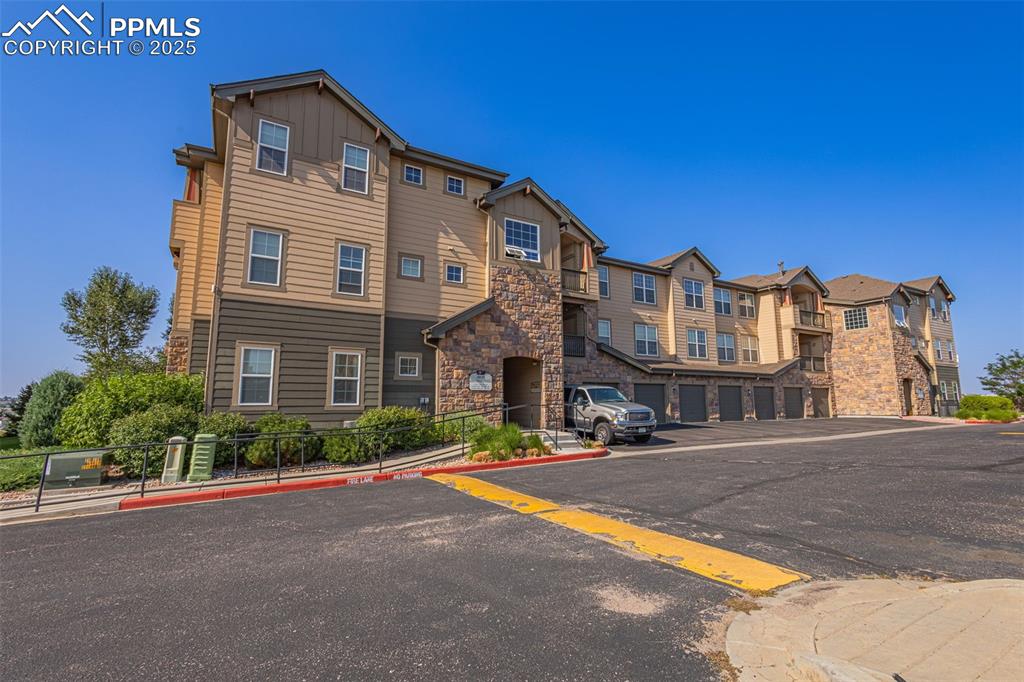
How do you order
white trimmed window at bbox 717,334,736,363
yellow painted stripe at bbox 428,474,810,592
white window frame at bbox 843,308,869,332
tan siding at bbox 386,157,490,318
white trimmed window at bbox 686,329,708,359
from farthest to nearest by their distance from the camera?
white window frame at bbox 843,308,869,332, white trimmed window at bbox 717,334,736,363, white trimmed window at bbox 686,329,708,359, tan siding at bbox 386,157,490,318, yellow painted stripe at bbox 428,474,810,592

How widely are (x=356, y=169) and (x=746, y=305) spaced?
26.9m

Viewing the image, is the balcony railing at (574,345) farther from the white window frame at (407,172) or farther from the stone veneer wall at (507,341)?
the white window frame at (407,172)

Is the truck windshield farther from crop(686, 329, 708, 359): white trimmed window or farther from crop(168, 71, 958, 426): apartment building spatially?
crop(686, 329, 708, 359): white trimmed window

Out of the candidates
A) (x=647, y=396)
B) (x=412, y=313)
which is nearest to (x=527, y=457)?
(x=412, y=313)

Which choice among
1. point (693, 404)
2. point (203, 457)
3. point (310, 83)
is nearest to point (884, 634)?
point (203, 457)

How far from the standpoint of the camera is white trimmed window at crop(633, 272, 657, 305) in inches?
1072

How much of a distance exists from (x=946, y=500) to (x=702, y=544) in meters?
4.81

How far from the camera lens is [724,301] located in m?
31.1

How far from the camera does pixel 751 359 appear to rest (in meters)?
31.5

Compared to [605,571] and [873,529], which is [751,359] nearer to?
[873,529]

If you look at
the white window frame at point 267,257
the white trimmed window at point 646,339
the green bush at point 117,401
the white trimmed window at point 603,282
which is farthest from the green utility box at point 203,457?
the white trimmed window at point 646,339

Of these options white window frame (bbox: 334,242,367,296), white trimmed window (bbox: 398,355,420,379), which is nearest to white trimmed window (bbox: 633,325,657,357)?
white trimmed window (bbox: 398,355,420,379)

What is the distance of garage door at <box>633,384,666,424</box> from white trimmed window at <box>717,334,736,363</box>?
7336 millimetres

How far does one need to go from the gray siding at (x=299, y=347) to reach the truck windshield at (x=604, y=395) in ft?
→ 25.4
